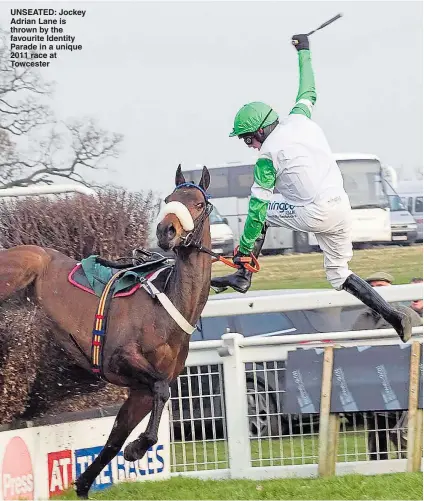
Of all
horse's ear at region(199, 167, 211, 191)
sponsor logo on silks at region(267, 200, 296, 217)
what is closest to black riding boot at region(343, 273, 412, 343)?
sponsor logo on silks at region(267, 200, 296, 217)

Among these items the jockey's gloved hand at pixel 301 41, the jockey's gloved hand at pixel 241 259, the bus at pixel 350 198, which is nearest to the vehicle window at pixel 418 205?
the bus at pixel 350 198

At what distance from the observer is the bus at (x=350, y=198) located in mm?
26047

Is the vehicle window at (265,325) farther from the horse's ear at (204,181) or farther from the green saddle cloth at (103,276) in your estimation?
the horse's ear at (204,181)

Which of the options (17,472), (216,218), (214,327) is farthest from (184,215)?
(216,218)

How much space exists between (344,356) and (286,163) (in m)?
1.56

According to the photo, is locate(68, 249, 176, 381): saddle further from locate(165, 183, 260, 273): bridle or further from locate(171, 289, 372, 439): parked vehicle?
locate(171, 289, 372, 439): parked vehicle

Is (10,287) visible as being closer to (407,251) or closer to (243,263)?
(243,263)

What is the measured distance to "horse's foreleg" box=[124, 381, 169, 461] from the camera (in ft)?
19.9

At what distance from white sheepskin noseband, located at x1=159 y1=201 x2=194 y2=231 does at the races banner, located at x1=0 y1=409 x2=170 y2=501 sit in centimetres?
158

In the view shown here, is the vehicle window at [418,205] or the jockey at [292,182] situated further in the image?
the vehicle window at [418,205]

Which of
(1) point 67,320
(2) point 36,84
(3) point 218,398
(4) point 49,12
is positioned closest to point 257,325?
(3) point 218,398

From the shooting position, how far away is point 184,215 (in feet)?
19.6

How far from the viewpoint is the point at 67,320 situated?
6.45 meters

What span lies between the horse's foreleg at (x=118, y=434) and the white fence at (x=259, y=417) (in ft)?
3.35
